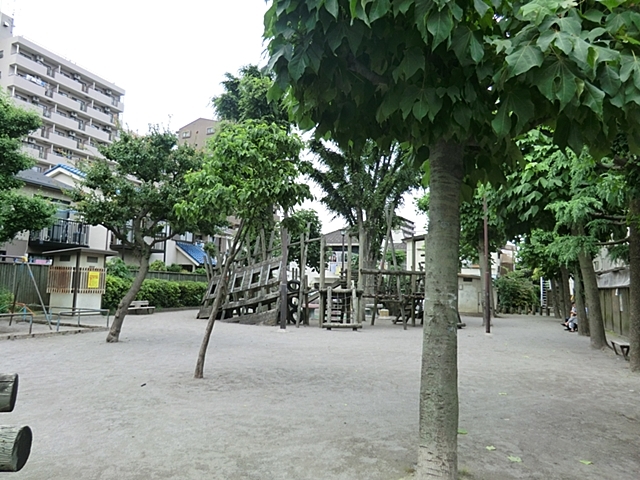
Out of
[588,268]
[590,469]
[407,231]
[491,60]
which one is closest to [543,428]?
[590,469]

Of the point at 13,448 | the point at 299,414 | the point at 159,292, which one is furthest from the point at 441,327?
the point at 159,292

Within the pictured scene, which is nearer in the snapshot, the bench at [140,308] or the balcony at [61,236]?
the bench at [140,308]

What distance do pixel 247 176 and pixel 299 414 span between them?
158 inches

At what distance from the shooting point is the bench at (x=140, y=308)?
23.5 m

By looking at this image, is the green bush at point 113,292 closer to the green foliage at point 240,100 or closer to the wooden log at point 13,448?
the green foliage at point 240,100

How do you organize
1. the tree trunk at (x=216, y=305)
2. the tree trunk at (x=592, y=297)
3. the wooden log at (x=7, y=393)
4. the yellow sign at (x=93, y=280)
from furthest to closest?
the yellow sign at (x=93, y=280) < the tree trunk at (x=592, y=297) < the tree trunk at (x=216, y=305) < the wooden log at (x=7, y=393)

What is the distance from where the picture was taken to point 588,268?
477 inches

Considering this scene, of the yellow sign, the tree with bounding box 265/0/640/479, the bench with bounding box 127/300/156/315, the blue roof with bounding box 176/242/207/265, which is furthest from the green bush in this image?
the tree with bounding box 265/0/640/479

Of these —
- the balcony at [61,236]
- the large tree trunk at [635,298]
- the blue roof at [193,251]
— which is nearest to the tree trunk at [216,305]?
the large tree trunk at [635,298]

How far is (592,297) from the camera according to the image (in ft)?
40.1

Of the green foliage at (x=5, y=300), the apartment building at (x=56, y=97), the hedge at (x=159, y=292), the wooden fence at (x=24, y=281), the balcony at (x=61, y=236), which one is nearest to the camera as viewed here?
the green foliage at (x=5, y=300)

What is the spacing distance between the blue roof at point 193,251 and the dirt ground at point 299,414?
103 ft

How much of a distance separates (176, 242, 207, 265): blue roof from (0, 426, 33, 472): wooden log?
40.6 metres

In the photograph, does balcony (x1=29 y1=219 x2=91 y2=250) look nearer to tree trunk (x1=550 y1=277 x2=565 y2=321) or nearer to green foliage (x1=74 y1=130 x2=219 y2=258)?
green foliage (x1=74 y1=130 x2=219 y2=258)
